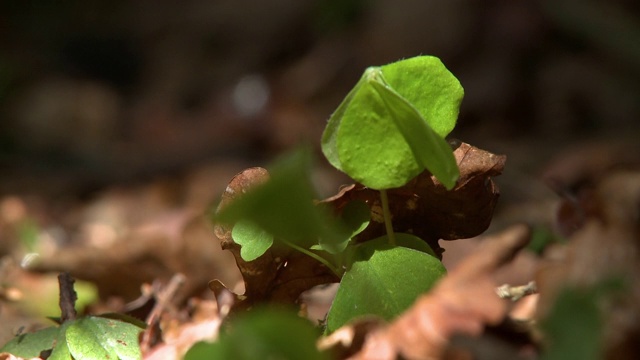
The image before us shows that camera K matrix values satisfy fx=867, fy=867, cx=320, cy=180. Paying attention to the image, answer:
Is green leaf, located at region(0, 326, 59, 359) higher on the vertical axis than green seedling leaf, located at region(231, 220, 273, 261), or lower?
lower

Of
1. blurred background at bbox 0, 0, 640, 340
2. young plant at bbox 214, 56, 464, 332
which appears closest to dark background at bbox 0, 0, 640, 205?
blurred background at bbox 0, 0, 640, 340

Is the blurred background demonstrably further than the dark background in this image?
No

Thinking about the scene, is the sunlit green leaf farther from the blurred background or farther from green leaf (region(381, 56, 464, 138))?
the blurred background

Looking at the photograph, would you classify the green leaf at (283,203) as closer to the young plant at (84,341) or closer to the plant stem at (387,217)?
the plant stem at (387,217)

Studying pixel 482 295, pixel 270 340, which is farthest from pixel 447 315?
pixel 270 340

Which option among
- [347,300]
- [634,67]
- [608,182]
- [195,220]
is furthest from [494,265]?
[634,67]

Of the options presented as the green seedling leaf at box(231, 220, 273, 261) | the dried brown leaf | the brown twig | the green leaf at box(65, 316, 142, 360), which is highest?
the dried brown leaf

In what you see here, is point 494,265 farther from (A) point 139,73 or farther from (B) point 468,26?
(A) point 139,73
